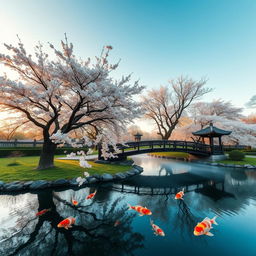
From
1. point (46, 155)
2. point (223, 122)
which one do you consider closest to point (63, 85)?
point (46, 155)

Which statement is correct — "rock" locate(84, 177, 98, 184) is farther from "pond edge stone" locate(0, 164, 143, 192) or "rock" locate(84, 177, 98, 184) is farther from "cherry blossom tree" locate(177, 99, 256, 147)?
"cherry blossom tree" locate(177, 99, 256, 147)

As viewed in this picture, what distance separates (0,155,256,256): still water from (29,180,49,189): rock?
0.37 meters

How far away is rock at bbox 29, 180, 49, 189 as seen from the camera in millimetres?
6168

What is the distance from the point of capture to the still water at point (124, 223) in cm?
293

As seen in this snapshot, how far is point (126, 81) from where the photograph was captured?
782cm

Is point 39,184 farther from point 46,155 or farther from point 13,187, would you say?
point 46,155

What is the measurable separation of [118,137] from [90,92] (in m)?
4.13

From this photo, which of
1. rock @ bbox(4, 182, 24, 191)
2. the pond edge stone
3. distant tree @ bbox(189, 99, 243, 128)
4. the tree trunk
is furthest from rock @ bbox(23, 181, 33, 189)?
distant tree @ bbox(189, 99, 243, 128)

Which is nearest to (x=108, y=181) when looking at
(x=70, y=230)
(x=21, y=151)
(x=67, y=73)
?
(x=70, y=230)

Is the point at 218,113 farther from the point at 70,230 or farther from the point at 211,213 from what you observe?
the point at 70,230

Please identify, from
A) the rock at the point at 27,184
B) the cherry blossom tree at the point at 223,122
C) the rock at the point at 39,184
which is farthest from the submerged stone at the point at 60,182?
the cherry blossom tree at the point at 223,122

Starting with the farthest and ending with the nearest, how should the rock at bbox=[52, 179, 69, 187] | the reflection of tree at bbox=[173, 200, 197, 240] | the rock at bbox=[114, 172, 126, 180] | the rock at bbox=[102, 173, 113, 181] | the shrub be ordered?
1. the shrub
2. the rock at bbox=[114, 172, 126, 180]
3. the rock at bbox=[102, 173, 113, 181]
4. the rock at bbox=[52, 179, 69, 187]
5. the reflection of tree at bbox=[173, 200, 197, 240]

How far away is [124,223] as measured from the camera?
395 centimetres

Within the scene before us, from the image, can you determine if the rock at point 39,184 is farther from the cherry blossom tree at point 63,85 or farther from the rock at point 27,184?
the cherry blossom tree at point 63,85
